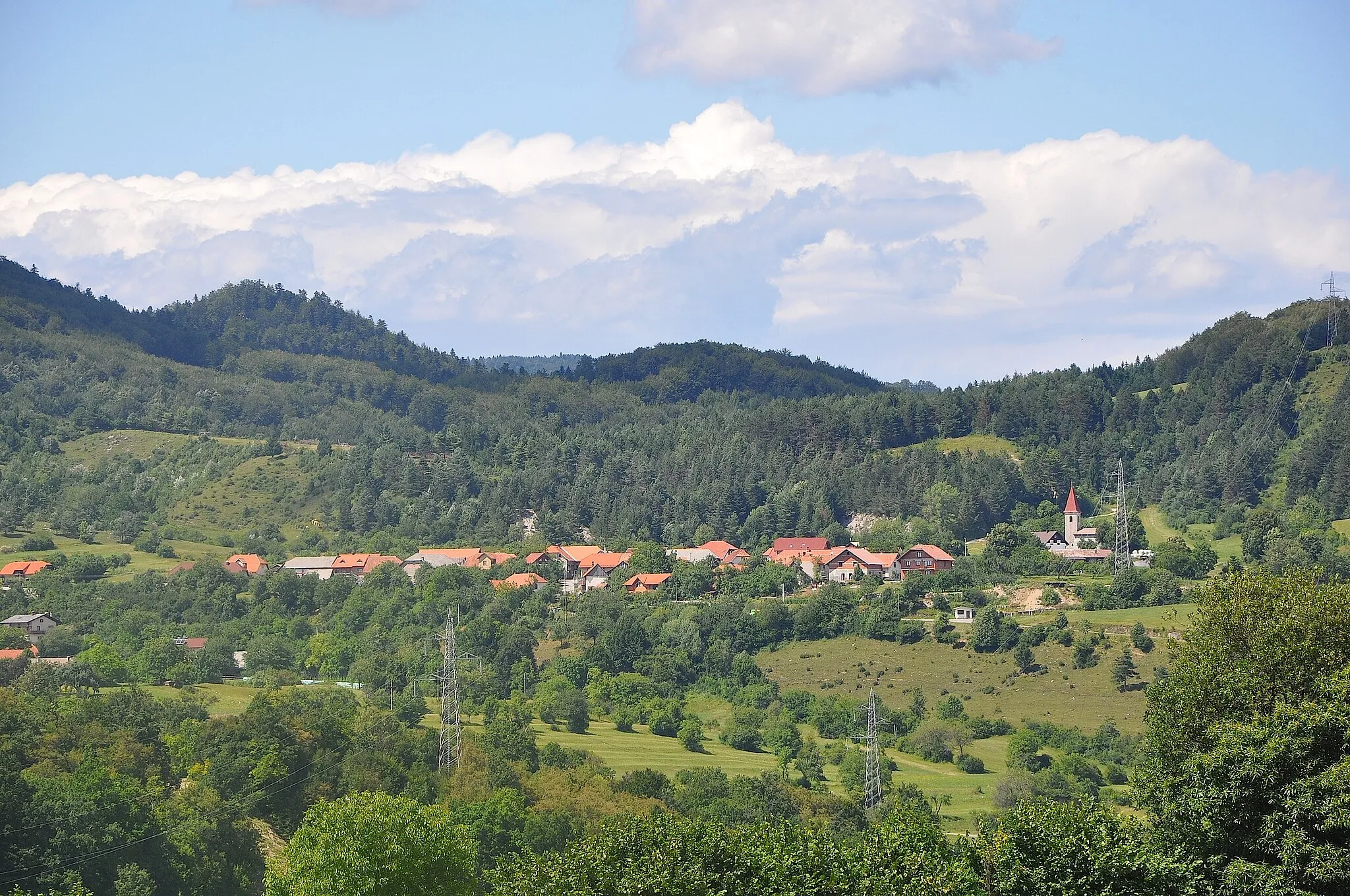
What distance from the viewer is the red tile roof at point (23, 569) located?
129 meters

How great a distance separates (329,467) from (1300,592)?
154075mm

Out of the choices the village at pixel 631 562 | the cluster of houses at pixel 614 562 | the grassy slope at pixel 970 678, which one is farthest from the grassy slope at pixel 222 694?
the cluster of houses at pixel 614 562

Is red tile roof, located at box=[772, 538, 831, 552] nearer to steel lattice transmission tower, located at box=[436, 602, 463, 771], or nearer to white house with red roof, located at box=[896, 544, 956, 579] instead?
white house with red roof, located at box=[896, 544, 956, 579]

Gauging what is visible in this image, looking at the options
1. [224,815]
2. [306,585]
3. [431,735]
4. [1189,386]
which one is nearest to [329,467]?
[306,585]

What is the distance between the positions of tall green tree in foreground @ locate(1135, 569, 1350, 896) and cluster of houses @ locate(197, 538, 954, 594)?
87.7 m

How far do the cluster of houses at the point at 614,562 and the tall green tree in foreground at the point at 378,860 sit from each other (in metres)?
86.3

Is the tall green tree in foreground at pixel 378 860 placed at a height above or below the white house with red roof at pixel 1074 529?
below

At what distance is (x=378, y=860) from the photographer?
40.8 metres

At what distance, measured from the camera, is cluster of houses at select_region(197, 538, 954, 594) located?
5226 inches

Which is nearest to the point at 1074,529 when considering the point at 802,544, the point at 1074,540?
the point at 1074,540

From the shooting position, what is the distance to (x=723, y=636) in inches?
4464

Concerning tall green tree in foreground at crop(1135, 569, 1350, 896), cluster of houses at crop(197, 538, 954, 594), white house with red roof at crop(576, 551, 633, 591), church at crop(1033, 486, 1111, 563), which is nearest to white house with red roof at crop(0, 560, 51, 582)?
cluster of houses at crop(197, 538, 954, 594)

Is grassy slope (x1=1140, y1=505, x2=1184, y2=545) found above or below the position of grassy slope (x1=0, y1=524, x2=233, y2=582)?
above

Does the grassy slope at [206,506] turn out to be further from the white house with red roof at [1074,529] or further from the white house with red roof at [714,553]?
the white house with red roof at [1074,529]
